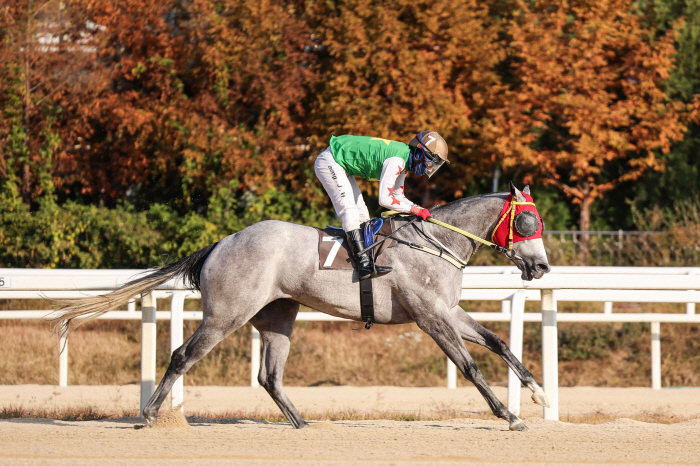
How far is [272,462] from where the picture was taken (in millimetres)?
3785

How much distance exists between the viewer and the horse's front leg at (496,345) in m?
4.69

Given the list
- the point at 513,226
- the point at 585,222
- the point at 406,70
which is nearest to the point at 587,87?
the point at 585,222

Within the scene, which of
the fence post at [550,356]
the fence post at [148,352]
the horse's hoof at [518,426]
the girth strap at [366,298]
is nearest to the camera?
the horse's hoof at [518,426]

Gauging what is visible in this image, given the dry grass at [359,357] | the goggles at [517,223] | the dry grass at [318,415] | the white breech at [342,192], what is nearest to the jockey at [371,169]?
the white breech at [342,192]

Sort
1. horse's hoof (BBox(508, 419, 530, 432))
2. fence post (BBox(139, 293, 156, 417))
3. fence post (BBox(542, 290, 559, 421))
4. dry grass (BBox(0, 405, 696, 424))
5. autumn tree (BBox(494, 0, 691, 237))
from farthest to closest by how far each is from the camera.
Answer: autumn tree (BBox(494, 0, 691, 237)) < dry grass (BBox(0, 405, 696, 424)) < fence post (BBox(139, 293, 156, 417)) < fence post (BBox(542, 290, 559, 421)) < horse's hoof (BBox(508, 419, 530, 432))

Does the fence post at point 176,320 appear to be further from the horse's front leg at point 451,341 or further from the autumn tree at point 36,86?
the autumn tree at point 36,86

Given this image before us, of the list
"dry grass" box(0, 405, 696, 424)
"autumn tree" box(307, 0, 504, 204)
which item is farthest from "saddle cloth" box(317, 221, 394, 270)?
"autumn tree" box(307, 0, 504, 204)

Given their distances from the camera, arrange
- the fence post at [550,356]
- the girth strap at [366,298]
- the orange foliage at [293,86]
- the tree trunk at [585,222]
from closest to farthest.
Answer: the girth strap at [366,298] < the fence post at [550,356] < the orange foliage at [293,86] < the tree trunk at [585,222]

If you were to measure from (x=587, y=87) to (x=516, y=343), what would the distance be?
6643 millimetres

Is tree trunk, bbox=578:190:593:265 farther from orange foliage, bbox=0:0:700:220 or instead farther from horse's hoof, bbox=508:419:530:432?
horse's hoof, bbox=508:419:530:432

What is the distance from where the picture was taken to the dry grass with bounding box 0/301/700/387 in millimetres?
8047

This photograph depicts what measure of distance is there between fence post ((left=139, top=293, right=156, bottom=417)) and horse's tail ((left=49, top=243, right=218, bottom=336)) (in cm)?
17

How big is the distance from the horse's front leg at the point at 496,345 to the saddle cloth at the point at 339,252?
22.3 inches

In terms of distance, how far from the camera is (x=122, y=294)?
5164 mm
